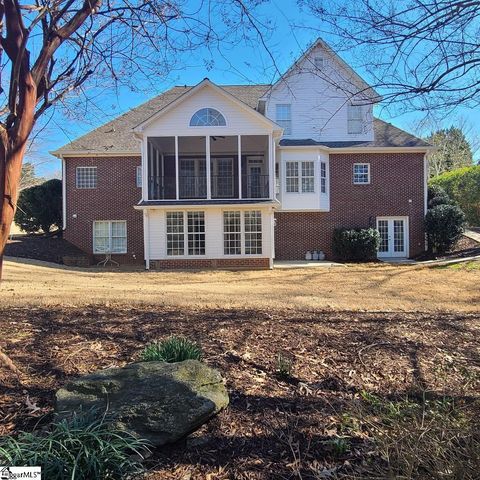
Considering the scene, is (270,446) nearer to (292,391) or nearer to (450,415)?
(292,391)

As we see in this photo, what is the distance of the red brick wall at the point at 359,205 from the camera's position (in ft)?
75.9

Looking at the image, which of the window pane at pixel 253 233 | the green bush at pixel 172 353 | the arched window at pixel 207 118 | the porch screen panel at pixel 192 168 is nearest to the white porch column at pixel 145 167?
the porch screen panel at pixel 192 168

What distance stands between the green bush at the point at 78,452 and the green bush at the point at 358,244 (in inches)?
759

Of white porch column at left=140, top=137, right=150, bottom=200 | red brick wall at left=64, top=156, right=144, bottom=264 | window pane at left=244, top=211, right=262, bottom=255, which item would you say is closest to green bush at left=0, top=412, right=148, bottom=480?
window pane at left=244, top=211, right=262, bottom=255

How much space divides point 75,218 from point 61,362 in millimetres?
20343

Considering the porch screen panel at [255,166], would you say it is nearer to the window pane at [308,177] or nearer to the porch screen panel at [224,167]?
the porch screen panel at [224,167]

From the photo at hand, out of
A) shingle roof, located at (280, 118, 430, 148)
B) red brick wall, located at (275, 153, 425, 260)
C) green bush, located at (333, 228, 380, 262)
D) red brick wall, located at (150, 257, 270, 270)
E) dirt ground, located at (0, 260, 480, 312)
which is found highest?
shingle roof, located at (280, 118, 430, 148)

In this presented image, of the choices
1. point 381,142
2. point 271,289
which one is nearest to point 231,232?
point 271,289

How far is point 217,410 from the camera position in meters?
3.69

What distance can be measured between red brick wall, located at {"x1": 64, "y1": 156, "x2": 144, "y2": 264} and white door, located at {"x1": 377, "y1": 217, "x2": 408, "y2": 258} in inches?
468

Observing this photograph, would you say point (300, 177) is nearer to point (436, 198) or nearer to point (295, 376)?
point (436, 198)

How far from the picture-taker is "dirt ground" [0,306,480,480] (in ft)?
11.0

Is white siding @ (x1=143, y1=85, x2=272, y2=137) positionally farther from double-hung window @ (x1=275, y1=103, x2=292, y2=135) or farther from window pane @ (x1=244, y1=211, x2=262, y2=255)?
double-hung window @ (x1=275, y1=103, x2=292, y2=135)

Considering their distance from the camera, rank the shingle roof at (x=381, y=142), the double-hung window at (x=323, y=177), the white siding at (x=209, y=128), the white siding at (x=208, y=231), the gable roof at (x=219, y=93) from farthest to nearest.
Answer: the double-hung window at (x=323, y=177) < the shingle roof at (x=381, y=142) < the white siding at (x=208, y=231) < the white siding at (x=209, y=128) < the gable roof at (x=219, y=93)
